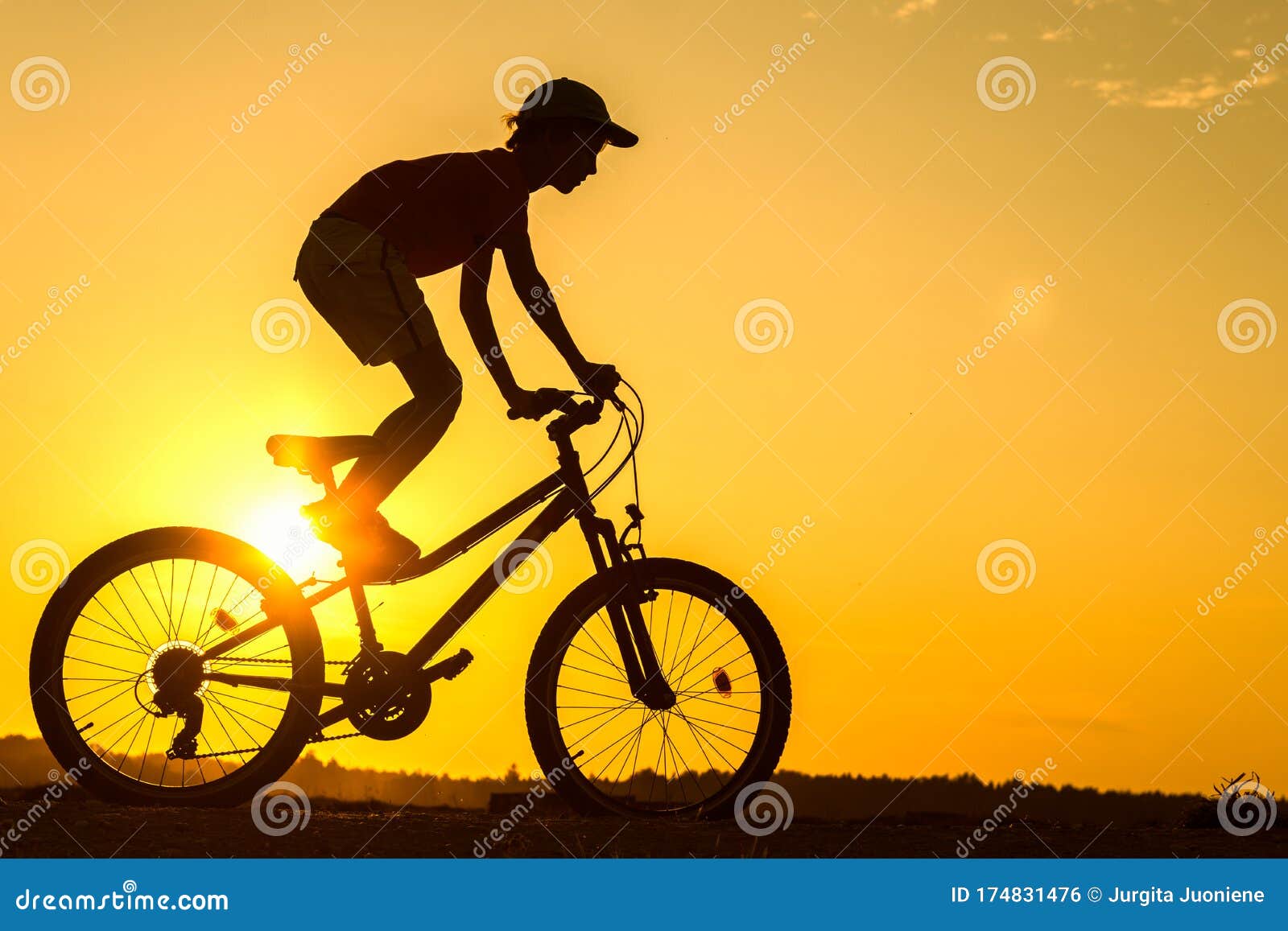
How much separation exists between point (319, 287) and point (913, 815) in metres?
3.95

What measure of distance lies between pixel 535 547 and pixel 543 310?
1043 millimetres

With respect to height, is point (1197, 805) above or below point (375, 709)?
above

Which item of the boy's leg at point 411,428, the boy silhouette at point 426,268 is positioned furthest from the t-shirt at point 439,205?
the boy's leg at point 411,428

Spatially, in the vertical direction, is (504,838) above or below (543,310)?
below

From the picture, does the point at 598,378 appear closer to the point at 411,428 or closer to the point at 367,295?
the point at 411,428

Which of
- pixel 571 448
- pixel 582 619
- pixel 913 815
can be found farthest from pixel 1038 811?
pixel 571 448

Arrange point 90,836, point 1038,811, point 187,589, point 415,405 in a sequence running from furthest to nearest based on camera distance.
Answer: point 1038,811
point 187,589
point 415,405
point 90,836

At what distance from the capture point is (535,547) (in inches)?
237

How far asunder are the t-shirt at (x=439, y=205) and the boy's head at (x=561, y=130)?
0.14m

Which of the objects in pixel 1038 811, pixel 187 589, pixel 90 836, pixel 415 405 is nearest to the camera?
pixel 90 836

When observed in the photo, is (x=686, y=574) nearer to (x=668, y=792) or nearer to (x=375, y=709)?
(x=668, y=792)

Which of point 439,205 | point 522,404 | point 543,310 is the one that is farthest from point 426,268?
point 522,404

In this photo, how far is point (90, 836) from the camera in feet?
17.3

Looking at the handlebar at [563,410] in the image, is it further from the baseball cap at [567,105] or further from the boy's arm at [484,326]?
the baseball cap at [567,105]
